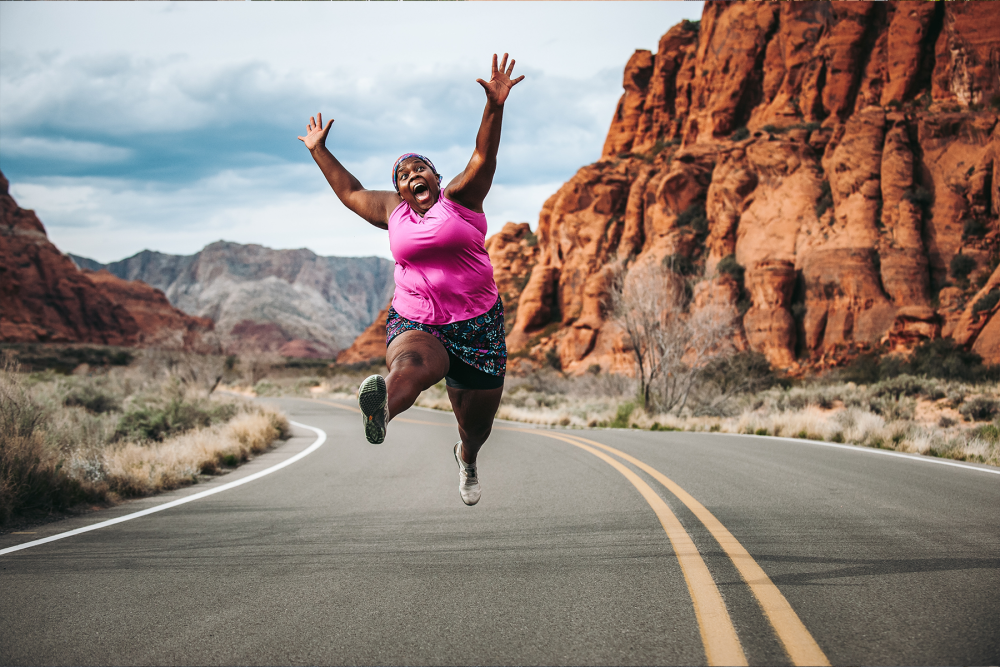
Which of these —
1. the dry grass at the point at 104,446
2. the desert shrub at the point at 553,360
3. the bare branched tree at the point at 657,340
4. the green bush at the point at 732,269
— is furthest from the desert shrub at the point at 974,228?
the dry grass at the point at 104,446

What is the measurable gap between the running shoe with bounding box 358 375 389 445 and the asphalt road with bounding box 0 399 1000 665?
2.79 ft

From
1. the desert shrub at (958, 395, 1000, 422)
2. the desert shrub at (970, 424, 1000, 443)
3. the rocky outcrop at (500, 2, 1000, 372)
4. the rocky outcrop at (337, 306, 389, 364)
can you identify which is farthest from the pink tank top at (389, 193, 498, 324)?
the rocky outcrop at (337, 306, 389, 364)

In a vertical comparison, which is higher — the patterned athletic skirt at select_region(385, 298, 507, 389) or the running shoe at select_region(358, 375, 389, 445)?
the patterned athletic skirt at select_region(385, 298, 507, 389)

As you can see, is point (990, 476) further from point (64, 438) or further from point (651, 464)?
point (64, 438)

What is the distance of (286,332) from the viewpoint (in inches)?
5802

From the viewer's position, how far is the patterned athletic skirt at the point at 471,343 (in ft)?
13.1

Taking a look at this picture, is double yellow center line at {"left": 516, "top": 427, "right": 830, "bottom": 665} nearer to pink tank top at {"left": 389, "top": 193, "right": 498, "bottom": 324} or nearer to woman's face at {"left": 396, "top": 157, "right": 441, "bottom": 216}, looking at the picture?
pink tank top at {"left": 389, "top": 193, "right": 498, "bottom": 324}

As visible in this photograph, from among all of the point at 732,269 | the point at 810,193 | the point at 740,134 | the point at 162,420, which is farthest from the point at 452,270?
the point at 740,134

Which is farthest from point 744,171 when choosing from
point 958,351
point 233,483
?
point 233,483

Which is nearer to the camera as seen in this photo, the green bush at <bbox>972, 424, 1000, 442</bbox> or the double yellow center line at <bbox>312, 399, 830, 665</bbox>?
the double yellow center line at <bbox>312, 399, 830, 665</bbox>

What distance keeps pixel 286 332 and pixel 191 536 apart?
14909 centimetres

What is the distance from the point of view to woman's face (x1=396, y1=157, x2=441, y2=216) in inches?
160

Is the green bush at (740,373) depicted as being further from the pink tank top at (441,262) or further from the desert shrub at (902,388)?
the pink tank top at (441,262)

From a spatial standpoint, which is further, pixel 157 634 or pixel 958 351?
pixel 958 351
